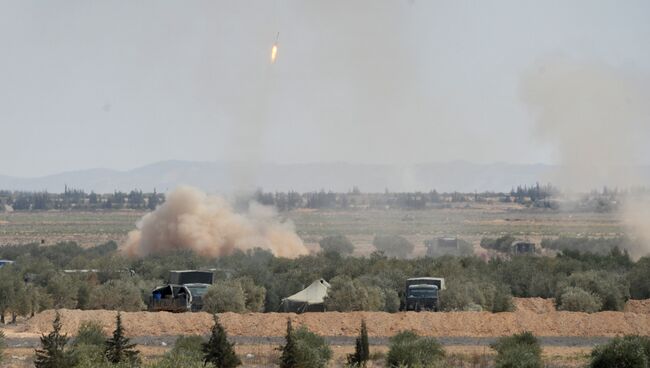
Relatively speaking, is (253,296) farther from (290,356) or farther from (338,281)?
(290,356)

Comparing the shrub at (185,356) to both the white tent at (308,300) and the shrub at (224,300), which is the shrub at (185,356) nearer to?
the shrub at (224,300)

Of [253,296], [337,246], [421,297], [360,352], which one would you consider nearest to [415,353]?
[360,352]

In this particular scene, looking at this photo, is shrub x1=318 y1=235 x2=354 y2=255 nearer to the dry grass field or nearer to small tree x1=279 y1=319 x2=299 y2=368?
the dry grass field

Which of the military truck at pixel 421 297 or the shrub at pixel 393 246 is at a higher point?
the shrub at pixel 393 246

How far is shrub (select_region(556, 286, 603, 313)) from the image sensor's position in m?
52.6

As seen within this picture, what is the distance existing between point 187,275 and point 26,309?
926 centimetres

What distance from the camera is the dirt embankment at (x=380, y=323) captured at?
4778 centimetres

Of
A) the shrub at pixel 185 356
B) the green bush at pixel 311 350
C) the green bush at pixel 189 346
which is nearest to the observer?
the shrub at pixel 185 356

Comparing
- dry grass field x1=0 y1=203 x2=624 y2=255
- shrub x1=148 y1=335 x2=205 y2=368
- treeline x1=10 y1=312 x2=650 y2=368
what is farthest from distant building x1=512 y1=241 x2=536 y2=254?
shrub x1=148 y1=335 x2=205 y2=368

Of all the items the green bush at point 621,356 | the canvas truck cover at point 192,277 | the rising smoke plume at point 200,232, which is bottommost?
the green bush at point 621,356

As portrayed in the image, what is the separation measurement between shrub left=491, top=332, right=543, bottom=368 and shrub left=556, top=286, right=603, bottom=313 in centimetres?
1156

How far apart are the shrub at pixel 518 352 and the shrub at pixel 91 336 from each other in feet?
44.2

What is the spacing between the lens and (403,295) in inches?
2244

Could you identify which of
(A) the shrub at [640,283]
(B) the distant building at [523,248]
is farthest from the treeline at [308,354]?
(B) the distant building at [523,248]
